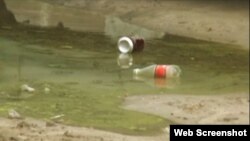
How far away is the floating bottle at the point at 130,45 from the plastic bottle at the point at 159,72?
1644 mm

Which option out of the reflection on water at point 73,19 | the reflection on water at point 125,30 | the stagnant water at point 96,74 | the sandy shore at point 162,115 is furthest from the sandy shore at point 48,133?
the reflection on water at point 125,30

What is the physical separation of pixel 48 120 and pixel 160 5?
28.1 ft

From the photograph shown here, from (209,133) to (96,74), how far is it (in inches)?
202

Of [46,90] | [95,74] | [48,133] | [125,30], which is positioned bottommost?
[48,133]

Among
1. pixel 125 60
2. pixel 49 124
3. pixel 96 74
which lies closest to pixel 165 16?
pixel 125 60

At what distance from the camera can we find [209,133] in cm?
464

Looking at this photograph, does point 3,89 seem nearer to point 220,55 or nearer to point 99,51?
point 99,51

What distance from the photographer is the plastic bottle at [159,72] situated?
9.39 meters

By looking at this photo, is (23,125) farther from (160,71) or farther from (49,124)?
(160,71)

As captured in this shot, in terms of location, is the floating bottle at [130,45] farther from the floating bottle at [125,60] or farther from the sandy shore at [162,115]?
the sandy shore at [162,115]

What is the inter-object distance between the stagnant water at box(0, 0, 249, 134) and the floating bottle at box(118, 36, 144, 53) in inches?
5.0

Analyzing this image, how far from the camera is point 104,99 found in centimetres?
796

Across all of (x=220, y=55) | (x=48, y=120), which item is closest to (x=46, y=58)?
(x=220, y=55)

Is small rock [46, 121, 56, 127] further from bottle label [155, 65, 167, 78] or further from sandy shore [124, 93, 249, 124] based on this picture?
bottle label [155, 65, 167, 78]
